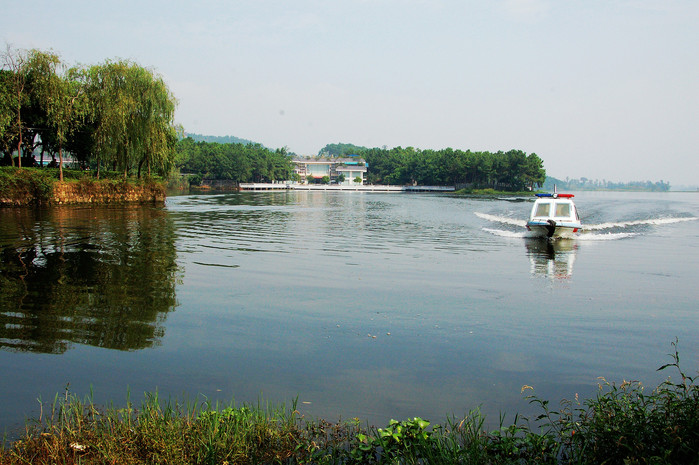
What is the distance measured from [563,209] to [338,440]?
23.3m

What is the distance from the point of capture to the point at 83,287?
10.8m

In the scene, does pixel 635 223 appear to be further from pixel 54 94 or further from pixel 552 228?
pixel 54 94

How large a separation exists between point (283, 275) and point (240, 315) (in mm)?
4041

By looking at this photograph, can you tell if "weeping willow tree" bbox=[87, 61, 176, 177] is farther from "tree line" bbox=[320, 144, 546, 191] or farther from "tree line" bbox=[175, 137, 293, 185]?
"tree line" bbox=[320, 144, 546, 191]

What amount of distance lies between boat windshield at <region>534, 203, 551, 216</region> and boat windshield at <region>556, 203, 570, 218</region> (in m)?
0.43

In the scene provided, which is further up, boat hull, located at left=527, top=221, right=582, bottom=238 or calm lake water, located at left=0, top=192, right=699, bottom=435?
boat hull, located at left=527, top=221, right=582, bottom=238

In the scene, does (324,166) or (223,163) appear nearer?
(223,163)

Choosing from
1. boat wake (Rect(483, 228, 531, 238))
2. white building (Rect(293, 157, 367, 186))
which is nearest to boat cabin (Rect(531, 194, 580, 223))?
boat wake (Rect(483, 228, 531, 238))

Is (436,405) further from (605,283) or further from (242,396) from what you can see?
(605,283)

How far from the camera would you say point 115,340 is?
7387mm

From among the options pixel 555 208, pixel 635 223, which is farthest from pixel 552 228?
pixel 635 223

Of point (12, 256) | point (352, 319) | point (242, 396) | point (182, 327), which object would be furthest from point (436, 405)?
point (12, 256)

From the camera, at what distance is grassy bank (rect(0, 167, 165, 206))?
110 feet

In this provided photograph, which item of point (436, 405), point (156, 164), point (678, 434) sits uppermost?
point (156, 164)
